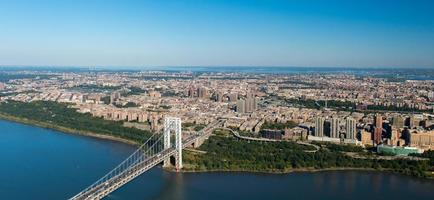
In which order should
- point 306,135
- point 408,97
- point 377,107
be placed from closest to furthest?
point 306,135
point 377,107
point 408,97

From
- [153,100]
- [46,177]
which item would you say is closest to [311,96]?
[153,100]

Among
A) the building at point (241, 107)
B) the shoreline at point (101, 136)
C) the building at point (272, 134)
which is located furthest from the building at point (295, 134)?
the building at point (241, 107)

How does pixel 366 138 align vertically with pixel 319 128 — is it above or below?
below

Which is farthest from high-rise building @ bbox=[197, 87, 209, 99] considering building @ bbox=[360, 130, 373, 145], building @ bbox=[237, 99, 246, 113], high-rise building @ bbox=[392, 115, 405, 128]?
building @ bbox=[360, 130, 373, 145]

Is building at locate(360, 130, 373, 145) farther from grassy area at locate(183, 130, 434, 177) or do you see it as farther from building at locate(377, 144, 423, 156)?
building at locate(377, 144, 423, 156)

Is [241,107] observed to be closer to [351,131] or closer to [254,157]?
[351,131]

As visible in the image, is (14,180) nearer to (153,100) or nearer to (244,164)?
(244,164)

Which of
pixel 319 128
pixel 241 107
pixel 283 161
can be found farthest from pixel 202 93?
pixel 283 161
